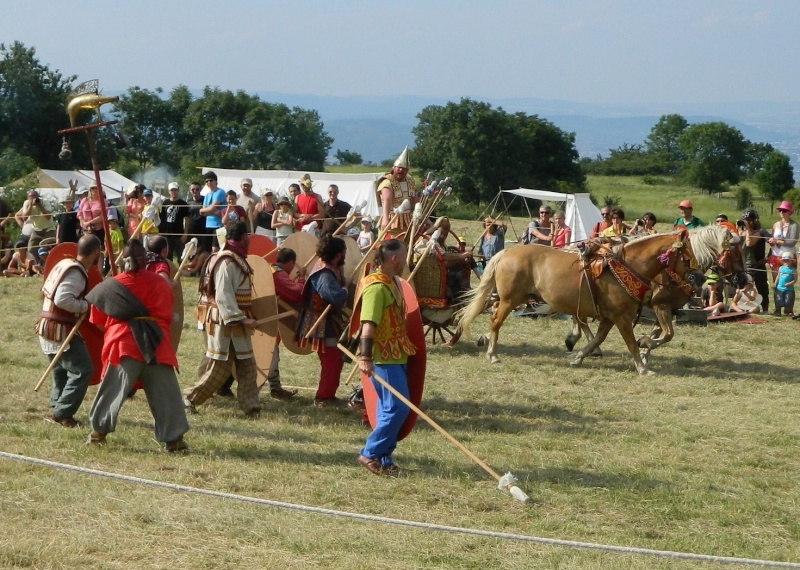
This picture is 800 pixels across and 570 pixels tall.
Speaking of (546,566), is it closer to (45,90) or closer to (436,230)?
(436,230)

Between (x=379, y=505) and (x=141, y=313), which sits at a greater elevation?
(x=141, y=313)

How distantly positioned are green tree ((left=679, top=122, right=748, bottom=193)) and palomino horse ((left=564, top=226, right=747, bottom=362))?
3428 cm

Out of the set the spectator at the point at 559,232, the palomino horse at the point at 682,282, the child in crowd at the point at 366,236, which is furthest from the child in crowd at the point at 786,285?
the child in crowd at the point at 366,236

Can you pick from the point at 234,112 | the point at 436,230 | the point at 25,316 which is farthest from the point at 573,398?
the point at 234,112

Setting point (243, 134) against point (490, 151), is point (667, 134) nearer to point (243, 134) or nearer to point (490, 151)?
point (243, 134)

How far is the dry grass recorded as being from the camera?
216 inches

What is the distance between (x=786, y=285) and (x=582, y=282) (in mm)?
5010

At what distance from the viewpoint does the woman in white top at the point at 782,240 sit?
1505 cm

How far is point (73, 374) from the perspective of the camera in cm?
784

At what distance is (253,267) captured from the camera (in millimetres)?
8453

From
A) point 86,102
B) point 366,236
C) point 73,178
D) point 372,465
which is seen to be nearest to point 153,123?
point 73,178

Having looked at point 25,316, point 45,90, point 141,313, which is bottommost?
point 25,316

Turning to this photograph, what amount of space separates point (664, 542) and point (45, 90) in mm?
39528

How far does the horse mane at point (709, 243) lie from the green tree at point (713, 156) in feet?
115
